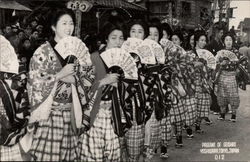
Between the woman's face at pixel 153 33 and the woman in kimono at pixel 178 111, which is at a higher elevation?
the woman's face at pixel 153 33

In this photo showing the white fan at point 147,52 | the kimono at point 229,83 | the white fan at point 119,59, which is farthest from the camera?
the kimono at point 229,83

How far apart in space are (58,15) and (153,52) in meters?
2.01

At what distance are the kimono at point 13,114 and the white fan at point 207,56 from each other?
4.93 metres

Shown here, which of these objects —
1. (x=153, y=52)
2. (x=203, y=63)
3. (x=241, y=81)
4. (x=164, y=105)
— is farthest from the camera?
(x=241, y=81)

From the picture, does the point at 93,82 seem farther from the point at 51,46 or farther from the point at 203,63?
the point at 203,63

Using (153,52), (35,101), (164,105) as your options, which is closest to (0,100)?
(35,101)

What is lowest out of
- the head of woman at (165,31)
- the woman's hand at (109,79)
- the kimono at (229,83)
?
the kimono at (229,83)

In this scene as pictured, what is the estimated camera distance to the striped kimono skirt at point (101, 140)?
169 inches

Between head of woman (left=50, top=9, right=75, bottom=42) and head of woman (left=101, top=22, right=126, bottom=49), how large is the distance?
2.24 ft

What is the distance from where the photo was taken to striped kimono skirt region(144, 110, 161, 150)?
5496 mm

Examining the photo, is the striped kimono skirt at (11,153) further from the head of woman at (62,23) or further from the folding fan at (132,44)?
the folding fan at (132,44)

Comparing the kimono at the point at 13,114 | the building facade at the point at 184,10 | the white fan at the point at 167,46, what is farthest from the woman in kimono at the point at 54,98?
the building facade at the point at 184,10

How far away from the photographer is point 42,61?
3791 millimetres

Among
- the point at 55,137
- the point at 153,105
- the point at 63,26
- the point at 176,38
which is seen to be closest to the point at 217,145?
the point at 153,105
